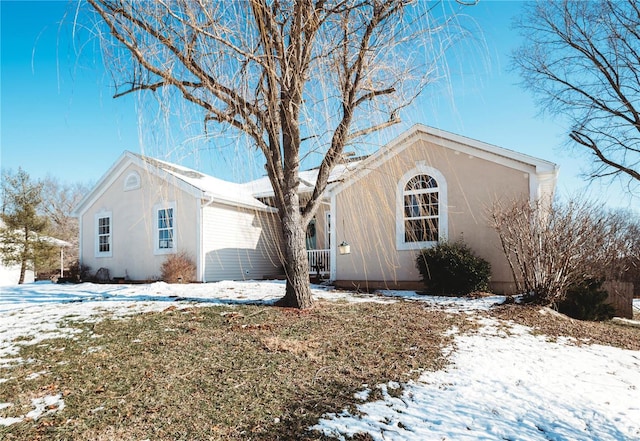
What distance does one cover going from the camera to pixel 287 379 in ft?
11.2

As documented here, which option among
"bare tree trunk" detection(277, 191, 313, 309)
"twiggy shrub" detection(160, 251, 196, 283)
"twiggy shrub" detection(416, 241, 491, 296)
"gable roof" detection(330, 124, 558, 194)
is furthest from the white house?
"bare tree trunk" detection(277, 191, 313, 309)

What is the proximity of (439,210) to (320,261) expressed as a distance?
4749 millimetres

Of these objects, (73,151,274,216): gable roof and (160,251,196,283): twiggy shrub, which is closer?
(160,251,196,283): twiggy shrub

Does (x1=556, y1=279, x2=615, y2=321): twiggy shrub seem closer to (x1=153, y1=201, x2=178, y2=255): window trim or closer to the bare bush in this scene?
the bare bush

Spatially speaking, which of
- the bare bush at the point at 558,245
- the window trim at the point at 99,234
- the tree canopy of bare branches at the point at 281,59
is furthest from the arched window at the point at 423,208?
the window trim at the point at 99,234

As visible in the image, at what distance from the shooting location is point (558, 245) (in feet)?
21.5

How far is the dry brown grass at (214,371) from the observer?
2668mm

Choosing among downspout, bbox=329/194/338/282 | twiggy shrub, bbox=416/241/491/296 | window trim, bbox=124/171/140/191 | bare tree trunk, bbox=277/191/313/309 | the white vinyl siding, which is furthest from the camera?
window trim, bbox=124/171/140/191

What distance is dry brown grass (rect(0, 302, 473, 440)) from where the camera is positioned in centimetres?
267

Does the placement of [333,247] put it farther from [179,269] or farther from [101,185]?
[101,185]

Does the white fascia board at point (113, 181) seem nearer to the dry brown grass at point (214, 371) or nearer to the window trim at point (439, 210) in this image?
the window trim at point (439, 210)

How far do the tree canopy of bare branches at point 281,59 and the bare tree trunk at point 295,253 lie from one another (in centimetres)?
98

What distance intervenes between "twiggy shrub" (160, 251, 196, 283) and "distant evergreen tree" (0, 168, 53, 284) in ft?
22.6

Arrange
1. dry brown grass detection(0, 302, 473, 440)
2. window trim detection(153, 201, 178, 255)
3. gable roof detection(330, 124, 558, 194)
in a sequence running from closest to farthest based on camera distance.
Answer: dry brown grass detection(0, 302, 473, 440) → gable roof detection(330, 124, 558, 194) → window trim detection(153, 201, 178, 255)
